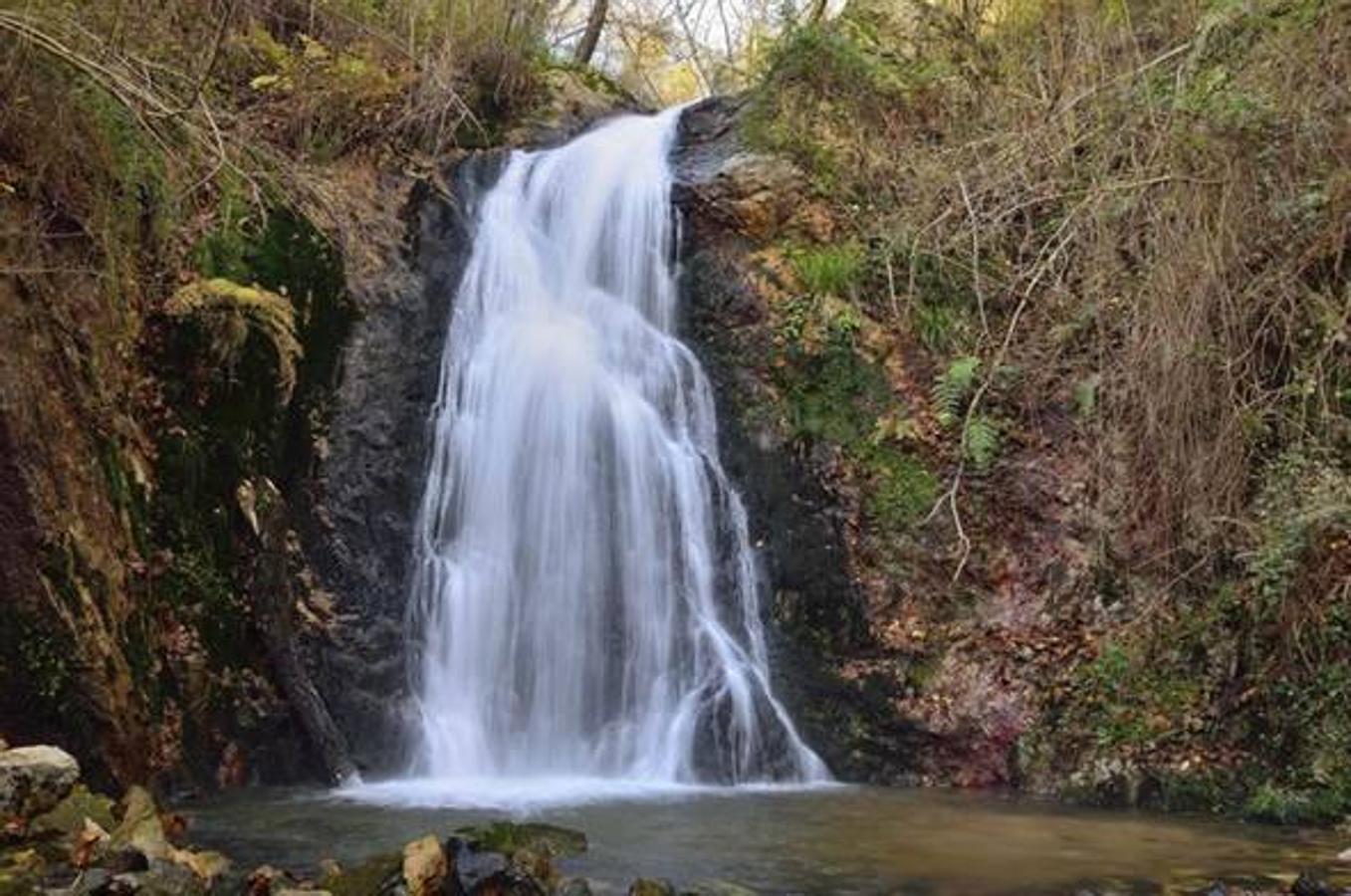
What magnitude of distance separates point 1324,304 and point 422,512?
238 inches

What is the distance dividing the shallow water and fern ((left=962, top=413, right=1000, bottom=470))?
2478 millimetres

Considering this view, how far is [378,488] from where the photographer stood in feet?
30.2

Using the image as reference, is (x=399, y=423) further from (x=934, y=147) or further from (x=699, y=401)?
(x=934, y=147)

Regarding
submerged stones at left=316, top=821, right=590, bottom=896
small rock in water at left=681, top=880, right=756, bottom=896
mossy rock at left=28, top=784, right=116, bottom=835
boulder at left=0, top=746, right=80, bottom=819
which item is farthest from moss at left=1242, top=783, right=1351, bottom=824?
boulder at left=0, top=746, right=80, bottom=819

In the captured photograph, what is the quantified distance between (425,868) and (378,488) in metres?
4.74

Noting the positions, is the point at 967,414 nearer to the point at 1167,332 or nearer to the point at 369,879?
the point at 1167,332

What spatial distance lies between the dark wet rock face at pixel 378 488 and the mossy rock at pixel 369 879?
3275 millimetres

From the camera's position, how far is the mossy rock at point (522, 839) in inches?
196

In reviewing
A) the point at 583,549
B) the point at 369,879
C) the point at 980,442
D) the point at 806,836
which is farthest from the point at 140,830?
the point at 980,442

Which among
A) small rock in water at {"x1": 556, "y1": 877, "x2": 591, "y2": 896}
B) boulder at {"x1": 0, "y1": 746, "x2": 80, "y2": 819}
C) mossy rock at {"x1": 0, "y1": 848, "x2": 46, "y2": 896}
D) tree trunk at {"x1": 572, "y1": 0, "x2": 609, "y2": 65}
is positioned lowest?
small rock in water at {"x1": 556, "y1": 877, "x2": 591, "y2": 896}

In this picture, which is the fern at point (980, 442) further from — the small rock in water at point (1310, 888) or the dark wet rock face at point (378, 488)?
the small rock in water at point (1310, 888)

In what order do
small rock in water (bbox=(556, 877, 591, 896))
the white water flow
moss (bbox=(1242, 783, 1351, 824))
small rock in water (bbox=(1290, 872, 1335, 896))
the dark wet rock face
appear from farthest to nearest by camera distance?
the white water flow < the dark wet rock face < moss (bbox=(1242, 783, 1351, 824)) < small rock in water (bbox=(1290, 872, 1335, 896)) < small rock in water (bbox=(556, 877, 591, 896))

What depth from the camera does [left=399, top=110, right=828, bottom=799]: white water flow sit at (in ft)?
27.9

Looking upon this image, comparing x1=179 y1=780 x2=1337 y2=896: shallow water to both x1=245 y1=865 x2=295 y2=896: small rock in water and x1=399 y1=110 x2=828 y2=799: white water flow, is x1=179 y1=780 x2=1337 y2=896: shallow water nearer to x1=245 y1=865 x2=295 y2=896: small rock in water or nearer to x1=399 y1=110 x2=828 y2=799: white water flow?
x1=245 y1=865 x2=295 y2=896: small rock in water
